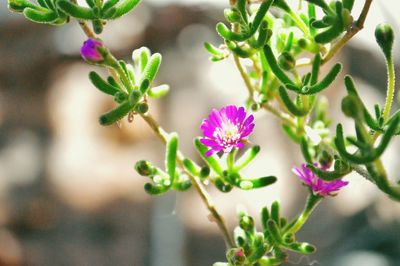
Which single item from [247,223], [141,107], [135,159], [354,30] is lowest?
[135,159]

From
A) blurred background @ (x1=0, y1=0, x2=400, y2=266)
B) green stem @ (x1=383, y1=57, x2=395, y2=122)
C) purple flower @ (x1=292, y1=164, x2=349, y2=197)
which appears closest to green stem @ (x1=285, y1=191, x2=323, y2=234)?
purple flower @ (x1=292, y1=164, x2=349, y2=197)

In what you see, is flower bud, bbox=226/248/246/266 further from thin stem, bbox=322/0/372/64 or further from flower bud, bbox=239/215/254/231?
thin stem, bbox=322/0/372/64

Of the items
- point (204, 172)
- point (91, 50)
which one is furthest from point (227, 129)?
point (91, 50)

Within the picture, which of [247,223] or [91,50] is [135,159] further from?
[91,50]

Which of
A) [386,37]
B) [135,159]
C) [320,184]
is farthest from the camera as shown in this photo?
[135,159]

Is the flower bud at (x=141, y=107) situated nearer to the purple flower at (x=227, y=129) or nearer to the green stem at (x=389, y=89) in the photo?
the purple flower at (x=227, y=129)

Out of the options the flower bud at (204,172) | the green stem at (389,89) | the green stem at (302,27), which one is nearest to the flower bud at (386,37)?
the green stem at (389,89)
